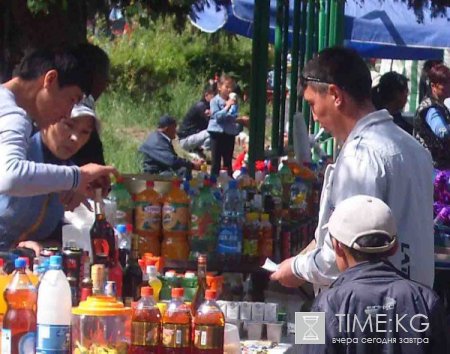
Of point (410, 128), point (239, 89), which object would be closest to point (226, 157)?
point (410, 128)

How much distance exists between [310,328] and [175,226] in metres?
2.52

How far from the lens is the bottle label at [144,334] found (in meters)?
3.51

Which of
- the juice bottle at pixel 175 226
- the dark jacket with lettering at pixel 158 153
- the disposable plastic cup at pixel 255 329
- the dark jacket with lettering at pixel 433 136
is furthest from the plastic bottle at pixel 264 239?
the dark jacket with lettering at pixel 158 153

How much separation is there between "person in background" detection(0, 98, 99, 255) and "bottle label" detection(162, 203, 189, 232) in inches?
33.7

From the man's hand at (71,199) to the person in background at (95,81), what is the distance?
1.72ft

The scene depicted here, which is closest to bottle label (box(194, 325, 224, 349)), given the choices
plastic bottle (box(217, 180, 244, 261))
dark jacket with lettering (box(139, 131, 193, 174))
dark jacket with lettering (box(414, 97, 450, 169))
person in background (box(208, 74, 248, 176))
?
plastic bottle (box(217, 180, 244, 261))

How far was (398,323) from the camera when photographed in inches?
126

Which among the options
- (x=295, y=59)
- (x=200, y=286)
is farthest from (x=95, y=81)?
(x=295, y=59)

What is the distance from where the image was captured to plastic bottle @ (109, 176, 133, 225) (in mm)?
5754

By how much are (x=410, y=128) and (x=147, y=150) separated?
13.5ft

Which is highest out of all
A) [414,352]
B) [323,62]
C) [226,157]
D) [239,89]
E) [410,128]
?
[239,89]

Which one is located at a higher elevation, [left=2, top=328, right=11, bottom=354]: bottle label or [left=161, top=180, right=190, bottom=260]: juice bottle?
[left=161, top=180, right=190, bottom=260]: juice bottle

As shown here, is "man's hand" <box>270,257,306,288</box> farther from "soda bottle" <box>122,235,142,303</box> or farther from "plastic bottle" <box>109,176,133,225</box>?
"plastic bottle" <box>109,176,133,225</box>

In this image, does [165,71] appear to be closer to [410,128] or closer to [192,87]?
[192,87]
